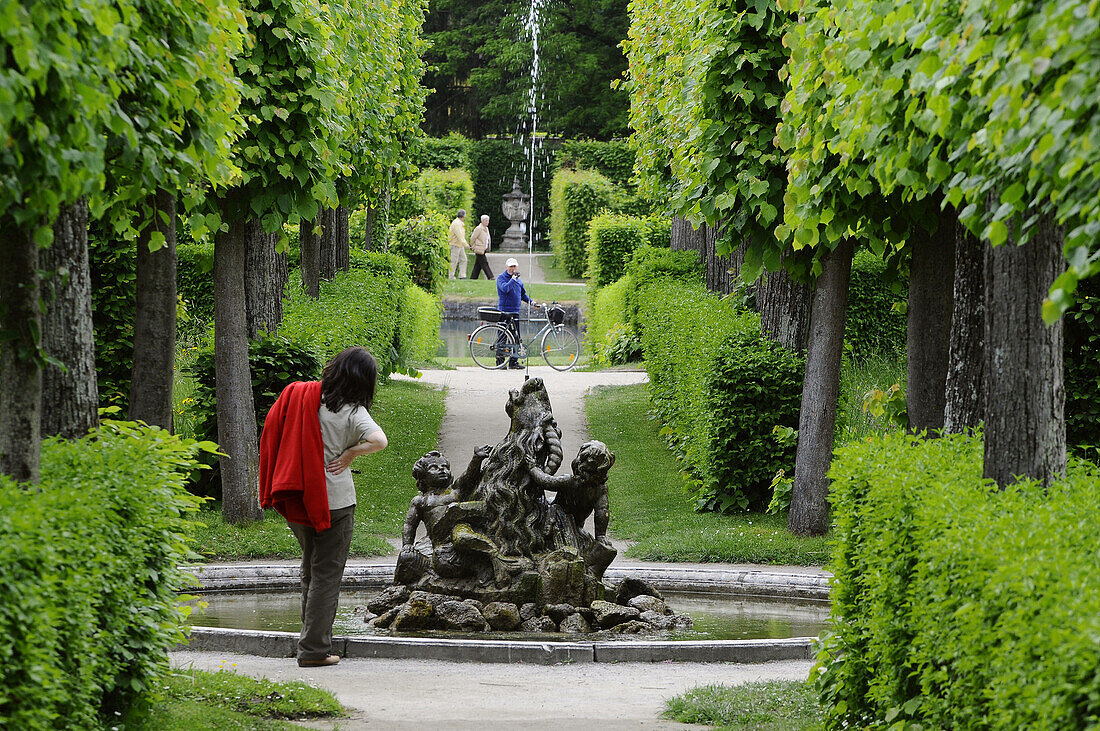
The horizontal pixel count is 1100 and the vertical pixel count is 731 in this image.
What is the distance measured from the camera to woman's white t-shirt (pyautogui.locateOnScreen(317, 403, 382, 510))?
6836 mm

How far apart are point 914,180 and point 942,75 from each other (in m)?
1.37

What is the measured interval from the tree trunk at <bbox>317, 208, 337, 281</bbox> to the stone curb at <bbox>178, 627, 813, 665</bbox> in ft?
40.1

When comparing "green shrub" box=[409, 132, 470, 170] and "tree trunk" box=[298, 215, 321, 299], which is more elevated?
"green shrub" box=[409, 132, 470, 170]

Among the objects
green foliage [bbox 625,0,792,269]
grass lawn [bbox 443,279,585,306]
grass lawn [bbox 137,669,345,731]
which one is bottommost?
grass lawn [bbox 137,669,345,731]

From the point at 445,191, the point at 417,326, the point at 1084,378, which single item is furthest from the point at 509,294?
the point at 445,191

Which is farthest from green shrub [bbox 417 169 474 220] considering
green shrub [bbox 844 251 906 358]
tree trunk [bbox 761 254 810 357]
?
tree trunk [bbox 761 254 810 357]

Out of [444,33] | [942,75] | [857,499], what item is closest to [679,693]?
[857,499]

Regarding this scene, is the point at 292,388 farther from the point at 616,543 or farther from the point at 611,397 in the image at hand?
the point at 611,397

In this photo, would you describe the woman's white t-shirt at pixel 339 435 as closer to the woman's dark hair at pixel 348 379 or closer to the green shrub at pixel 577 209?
the woman's dark hair at pixel 348 379

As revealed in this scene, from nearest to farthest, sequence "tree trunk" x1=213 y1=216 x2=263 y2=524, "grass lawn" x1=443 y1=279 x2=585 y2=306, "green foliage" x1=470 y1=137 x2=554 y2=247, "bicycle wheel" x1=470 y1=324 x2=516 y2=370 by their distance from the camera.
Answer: "tree trunk" x1=213 y1=216 x2=263 y2=524 → "bicycle wheel" x1=470 y1=324 x2=516 y2=370 → "grass lawn" x1=443 y1=279 x2=585 y2=306 → "green foliage" x1=470 y1=137 x2=554 y2=247

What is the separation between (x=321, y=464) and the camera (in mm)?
6742

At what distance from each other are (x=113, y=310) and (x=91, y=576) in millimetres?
8270

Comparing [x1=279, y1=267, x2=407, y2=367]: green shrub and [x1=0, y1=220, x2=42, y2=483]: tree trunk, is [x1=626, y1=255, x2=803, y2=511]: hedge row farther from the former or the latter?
[x1=0, y1=220, x2=42, y2=483]: tree trunk

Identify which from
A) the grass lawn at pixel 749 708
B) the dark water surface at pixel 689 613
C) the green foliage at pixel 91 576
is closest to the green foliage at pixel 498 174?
the dark water surface at pixel 689 613
